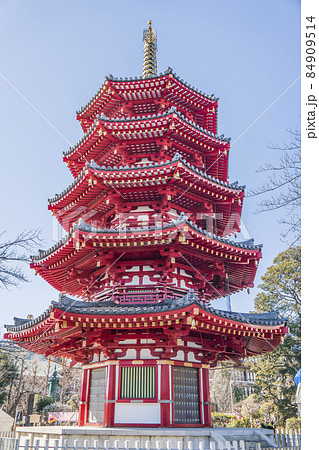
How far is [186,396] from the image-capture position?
43.3 ft

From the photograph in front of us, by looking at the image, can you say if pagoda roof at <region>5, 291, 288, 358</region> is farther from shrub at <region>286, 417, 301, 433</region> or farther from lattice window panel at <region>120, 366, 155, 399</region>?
shrub at <region>286, 417, 301, 433</region>

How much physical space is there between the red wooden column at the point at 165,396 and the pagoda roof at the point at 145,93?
13082 mm

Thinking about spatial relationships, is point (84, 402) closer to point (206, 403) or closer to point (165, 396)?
point (165, 396)

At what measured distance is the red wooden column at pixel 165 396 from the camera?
1207 centimetres

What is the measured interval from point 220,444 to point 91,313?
5.35m

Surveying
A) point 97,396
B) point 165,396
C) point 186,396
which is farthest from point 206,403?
point 97,396

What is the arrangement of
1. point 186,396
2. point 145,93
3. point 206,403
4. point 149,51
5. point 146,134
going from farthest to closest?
1. point 149,51
2. point 145,93
3. point 146,134
4. point 206,403
5. point 186,396

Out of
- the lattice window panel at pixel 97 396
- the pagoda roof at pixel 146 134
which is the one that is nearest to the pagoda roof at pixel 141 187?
the pagoda roof at pixel 146 134

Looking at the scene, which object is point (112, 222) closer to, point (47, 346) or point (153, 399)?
point (47, 346)

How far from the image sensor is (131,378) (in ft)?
42.2

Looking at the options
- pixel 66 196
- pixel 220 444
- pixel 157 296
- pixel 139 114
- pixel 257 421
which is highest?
pixel 139 114

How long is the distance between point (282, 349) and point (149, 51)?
1024 inches

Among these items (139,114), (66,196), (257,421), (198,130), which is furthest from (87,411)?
(257,421)

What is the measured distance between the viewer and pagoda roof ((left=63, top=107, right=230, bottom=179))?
1611cm
